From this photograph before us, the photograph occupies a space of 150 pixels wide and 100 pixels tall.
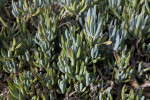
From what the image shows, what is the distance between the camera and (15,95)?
145 cm

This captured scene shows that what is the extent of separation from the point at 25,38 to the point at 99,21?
2.25 feet

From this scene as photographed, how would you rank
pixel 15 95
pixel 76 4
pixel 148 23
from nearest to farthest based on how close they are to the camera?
pixel 15 95 → pixel 148 23 → pixel 76 4

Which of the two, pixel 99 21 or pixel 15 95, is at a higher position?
pixel 99 21

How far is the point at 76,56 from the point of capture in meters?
1.62

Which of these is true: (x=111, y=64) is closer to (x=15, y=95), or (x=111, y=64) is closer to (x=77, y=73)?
(x=77, y=73)

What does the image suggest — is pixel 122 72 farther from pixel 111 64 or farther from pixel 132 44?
pixel 132 44

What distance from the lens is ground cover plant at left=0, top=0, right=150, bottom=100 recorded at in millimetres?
1565

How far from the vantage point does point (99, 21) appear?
172cm

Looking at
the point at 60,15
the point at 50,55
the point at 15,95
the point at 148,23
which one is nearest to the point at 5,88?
the point at 15,95

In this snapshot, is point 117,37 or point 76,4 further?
point 76,4

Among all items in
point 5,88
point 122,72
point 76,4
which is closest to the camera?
point 122,72

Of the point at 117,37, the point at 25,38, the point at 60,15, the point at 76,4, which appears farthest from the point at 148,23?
the point at 25,38

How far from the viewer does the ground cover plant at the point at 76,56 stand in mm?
1565

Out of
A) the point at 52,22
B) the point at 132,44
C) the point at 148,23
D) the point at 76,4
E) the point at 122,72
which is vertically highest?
the point at 76,4
